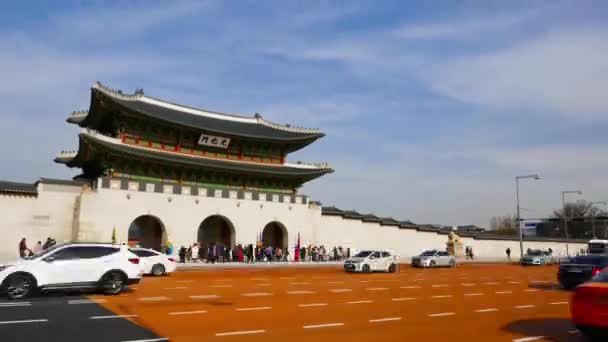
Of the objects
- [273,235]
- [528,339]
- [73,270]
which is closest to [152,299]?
[73,270]

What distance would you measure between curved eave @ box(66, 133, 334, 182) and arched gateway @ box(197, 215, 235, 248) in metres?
4.54

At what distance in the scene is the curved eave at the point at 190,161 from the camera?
3186 centimetres

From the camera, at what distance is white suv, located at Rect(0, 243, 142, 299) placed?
43.7ft

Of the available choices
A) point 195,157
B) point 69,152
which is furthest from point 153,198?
point 69,152

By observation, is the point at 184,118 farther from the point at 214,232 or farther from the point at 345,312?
the point at 345,312

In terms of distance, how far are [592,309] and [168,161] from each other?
3031 centimetres

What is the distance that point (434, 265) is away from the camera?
35.8 m

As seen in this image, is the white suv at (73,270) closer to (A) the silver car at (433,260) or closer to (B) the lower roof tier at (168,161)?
(B) the lower roof tier at (168,161)

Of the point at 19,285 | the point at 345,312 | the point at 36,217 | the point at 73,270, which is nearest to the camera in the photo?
the point at 345,312

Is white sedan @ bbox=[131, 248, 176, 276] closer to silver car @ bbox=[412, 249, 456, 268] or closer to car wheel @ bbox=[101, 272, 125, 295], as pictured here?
car wheel @ bbox=[101, 272, 125, 295]

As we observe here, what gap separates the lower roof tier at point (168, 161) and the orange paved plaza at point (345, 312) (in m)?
16.8

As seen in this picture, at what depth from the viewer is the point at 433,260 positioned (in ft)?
117

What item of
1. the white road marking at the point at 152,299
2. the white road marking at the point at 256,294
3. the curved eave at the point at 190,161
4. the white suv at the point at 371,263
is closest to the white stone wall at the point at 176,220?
the curved eave at the point at 190,161

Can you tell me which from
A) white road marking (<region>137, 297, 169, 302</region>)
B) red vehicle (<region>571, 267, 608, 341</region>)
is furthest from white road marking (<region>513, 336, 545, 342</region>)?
white road marking (<region>137, 297, 169, 302</region>)
